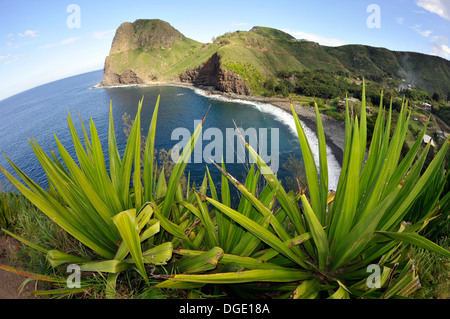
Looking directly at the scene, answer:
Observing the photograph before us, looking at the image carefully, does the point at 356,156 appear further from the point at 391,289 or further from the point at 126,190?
the point at 126,190

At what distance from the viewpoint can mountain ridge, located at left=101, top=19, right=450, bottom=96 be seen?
77.2m

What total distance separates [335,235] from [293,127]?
40165mm

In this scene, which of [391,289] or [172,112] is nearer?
[391,289]

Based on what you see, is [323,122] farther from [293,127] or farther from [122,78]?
[122,78]

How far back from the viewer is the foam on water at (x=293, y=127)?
24962 millimetres

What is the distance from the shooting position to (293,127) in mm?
39594

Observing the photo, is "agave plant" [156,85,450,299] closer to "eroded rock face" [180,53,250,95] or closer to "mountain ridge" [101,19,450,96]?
"eroded rock face" [180,53,250,95]

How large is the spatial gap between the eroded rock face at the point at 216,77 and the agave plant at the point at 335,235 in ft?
227

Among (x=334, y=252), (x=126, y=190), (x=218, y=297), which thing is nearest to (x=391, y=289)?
(x=334, y=252)

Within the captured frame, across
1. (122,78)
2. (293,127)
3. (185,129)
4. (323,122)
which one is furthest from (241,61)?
(122,78)

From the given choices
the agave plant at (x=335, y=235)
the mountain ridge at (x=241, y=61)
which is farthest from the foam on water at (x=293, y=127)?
the agave plant at (x=335, y=235)

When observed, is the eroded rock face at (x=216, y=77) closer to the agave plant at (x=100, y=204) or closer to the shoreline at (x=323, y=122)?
the shoreline at (x=323, y=122)
